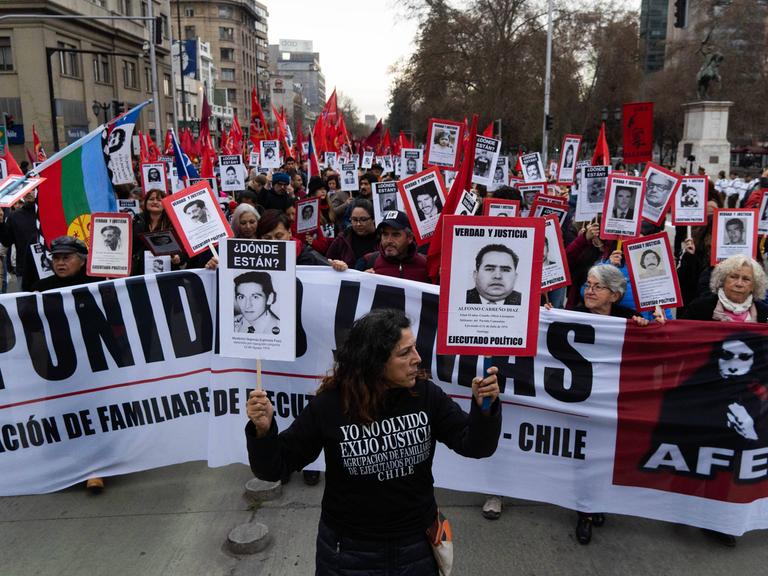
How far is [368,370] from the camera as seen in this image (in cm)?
235

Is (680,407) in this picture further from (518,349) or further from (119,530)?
(119,530)

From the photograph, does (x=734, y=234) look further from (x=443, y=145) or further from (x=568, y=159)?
(x=568, y=159)

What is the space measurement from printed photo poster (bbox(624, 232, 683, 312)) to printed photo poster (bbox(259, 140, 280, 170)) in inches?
473

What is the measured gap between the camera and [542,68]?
40094 mm

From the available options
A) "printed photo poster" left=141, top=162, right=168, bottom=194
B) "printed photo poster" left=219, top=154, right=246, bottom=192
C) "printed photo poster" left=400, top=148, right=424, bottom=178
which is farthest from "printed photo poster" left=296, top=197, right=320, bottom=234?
"printed photo poster" left=219, top=154, right=246, bottom=192

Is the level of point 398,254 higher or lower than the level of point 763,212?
lower

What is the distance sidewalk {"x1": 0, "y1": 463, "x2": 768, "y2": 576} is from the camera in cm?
356

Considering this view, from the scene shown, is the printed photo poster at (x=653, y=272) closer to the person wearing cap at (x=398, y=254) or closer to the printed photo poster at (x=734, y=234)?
the printed photo poster at (x=734, y=234)

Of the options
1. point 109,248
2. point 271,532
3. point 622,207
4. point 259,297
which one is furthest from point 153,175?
point 259,297

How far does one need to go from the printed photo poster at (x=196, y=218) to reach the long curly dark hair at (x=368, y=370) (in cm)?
220

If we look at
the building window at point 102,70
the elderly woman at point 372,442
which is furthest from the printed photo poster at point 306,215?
the building window at point 102,70

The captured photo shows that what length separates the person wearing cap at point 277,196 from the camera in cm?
990

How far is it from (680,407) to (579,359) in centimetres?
61

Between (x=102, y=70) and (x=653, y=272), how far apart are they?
48.4 meters
